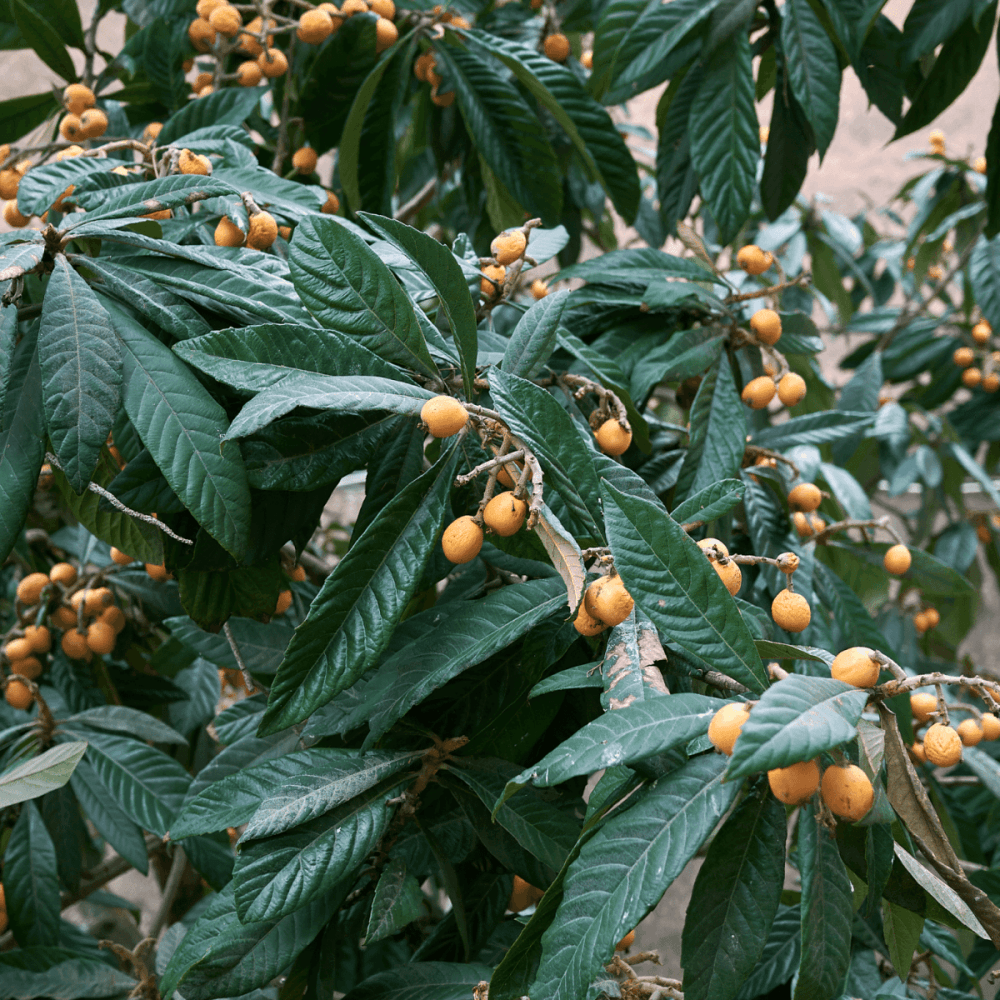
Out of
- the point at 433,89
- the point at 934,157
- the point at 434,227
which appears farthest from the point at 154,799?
the point at 934,157

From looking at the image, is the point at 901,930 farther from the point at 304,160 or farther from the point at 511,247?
the point at 304,160

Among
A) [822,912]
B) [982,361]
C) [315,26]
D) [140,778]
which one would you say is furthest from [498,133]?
[982,361]

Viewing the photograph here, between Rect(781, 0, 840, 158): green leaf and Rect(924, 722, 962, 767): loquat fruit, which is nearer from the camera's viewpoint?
Rect(924, 722, 962, 767): loquat fruit

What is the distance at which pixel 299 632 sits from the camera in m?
0.49

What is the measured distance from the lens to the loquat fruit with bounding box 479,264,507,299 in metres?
0.72

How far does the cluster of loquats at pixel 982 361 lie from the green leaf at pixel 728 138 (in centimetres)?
117

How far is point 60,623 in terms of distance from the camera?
1012 mm

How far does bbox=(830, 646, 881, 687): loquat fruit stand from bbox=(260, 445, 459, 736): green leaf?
0.22 m

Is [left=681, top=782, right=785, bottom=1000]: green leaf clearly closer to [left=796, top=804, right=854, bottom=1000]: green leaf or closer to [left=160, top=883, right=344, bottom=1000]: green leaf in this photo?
[left=796, top=804, right=854, bottom=1000]: green leaf

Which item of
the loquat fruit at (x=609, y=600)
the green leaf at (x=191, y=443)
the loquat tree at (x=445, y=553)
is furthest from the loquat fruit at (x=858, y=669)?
the green leaf at (x=191, y=443)

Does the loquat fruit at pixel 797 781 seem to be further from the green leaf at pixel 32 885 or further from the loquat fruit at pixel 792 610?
the green leaf at pixel 32 885

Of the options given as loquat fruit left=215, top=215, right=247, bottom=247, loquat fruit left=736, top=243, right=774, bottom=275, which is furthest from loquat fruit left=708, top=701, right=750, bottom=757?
loquat fruit left=736, top=243, right=774, bottom=275

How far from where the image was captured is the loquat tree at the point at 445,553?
433mm

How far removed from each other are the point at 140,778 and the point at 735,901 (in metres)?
0.59
